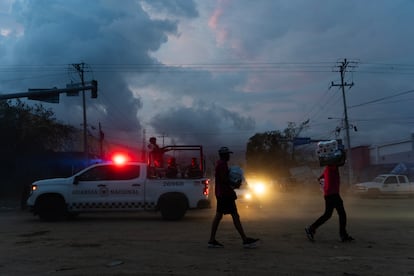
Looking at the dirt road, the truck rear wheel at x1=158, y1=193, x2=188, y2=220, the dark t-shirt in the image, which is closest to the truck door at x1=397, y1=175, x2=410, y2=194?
Answer: the dirt road

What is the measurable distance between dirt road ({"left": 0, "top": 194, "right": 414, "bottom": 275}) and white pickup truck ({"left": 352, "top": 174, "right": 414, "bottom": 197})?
64.2 ft

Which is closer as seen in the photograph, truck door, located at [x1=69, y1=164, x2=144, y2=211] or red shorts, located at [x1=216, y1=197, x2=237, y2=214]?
red shorts, located at [x1=216, y1=197, x2=237, y2=214]

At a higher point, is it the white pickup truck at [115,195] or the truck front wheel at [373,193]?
the white pickup truck at [115,195]

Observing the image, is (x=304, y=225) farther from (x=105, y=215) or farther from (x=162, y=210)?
(x=105, y=215)

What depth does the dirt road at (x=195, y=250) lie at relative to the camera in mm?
7414

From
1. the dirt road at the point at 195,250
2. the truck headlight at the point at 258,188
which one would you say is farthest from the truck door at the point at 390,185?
the dirt road at the point at 195,250

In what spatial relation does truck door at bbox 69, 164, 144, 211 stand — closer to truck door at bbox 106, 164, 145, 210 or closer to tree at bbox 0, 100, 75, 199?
truck door at bbox 106, 164, 145, 210

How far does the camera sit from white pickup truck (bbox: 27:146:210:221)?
1513cm

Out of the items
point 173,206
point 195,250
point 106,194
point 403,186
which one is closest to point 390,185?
point 403,186

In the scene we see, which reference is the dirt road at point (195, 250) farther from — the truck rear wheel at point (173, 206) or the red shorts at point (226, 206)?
the truck rear wheel at point (173, 206)

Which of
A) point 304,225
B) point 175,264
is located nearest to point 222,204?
point 175,264

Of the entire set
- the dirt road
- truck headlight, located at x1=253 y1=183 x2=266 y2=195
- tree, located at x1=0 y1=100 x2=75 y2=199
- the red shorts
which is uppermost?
tree, located at x1=0 y1=100 x2=75 y2=199

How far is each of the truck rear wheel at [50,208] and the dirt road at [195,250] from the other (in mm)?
1149

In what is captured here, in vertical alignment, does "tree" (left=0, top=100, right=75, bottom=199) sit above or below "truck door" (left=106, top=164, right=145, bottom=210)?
above
